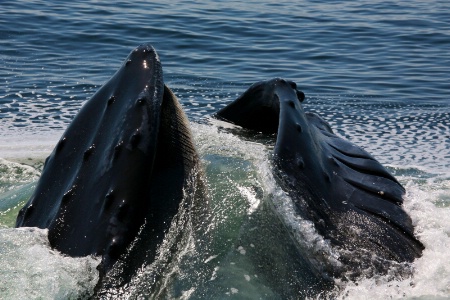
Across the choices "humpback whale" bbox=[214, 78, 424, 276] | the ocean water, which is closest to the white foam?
the ocean water

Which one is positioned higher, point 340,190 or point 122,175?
point 122,175

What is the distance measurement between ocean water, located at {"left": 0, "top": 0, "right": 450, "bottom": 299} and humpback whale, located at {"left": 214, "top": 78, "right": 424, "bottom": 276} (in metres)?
0.09

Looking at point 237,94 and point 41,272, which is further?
point 237,94

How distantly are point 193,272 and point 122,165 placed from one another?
0.55 metres

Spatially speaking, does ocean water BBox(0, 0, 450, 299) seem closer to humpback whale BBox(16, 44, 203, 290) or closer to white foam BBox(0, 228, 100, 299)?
white foam BBox(0, 228, 100, 299)

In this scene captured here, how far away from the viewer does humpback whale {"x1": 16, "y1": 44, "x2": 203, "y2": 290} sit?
12.9ft

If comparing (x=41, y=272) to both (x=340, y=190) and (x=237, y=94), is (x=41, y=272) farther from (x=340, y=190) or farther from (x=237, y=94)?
(x=237, y=94)

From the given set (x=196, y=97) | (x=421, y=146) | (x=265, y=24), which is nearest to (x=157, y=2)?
(x=265, y=24)

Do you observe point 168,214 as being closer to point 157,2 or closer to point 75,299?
point 75,299

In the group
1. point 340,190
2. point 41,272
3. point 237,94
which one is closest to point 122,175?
point 41,272

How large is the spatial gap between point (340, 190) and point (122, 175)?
3.85ft

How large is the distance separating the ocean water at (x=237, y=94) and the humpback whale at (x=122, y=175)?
0.41 ft

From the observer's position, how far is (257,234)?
4375mm

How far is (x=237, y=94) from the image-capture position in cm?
1320
